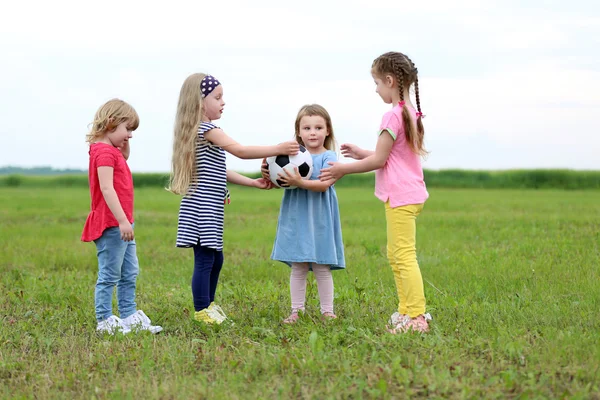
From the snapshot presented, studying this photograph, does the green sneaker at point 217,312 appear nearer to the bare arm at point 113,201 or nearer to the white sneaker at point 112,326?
the white sneaker at point 112,326

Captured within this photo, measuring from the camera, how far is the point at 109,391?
531 centimetres

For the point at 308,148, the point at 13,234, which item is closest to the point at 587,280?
the point at 308,148

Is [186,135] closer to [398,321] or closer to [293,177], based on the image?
[293,177]

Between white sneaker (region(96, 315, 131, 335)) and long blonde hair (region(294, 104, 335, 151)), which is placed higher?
long blonde hair (region(294, 104, 335, 151))

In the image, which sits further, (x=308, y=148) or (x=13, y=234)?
(x=13, y=234)

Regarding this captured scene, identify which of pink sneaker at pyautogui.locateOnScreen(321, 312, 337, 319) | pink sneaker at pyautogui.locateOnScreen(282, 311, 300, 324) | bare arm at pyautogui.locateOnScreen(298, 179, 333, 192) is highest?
bare arm at pyautogui.locateOnScreen(298, 179, 333, 192)

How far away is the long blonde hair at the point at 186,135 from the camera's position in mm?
6738

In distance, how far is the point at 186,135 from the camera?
22.4ft

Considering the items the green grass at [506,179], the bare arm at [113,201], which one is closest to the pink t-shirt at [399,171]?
the bare arm at [113,201]

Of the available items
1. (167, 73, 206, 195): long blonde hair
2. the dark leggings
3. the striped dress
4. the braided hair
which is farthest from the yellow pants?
(167, 73, 206, 195): long blonde hair

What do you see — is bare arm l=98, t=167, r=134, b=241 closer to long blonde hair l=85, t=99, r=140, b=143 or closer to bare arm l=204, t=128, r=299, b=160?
long blonde hair l=85, t=99, r=140, b=143

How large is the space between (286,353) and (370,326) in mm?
1184

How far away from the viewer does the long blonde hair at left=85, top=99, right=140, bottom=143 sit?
683 centimetres

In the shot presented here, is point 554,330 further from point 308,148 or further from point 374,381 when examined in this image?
point 308,148
